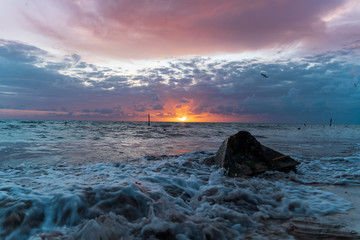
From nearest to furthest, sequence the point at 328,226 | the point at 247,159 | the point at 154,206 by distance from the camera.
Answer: the point at 328,226 → the point at 154,206 → the point at 247,159

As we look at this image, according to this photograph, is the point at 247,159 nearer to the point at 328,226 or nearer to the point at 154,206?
the point at 328,226

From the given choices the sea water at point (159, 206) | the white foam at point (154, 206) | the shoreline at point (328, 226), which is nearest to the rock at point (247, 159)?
the sea water at point (159, 206)

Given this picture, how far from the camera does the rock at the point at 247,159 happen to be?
→ 5.73 meters

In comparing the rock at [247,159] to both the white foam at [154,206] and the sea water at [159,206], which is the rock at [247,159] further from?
the white foam at [154,206]

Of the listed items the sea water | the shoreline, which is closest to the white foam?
the sea water

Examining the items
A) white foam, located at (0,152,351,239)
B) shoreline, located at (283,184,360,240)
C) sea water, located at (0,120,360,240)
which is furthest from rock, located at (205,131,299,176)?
shoreline, located at (283,184,360,240)

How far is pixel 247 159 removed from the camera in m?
6.09

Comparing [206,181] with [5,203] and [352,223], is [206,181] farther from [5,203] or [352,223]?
[5,203]

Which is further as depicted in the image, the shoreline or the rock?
the rock

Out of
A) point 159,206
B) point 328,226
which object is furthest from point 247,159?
point 159,206

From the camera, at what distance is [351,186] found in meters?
4.70

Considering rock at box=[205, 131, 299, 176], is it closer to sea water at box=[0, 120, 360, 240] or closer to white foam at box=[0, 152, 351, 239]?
sea water at box=[0, 120, 360, 240]

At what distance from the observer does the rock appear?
18.8 ft

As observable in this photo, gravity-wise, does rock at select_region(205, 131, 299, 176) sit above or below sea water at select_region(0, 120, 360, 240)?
above
